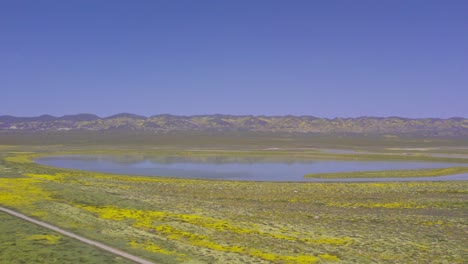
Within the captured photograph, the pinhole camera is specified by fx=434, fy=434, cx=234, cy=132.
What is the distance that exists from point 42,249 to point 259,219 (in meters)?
10.3

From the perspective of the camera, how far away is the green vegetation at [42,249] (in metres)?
12.3

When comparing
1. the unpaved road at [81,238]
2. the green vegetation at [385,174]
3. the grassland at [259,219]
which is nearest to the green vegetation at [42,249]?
the unpaved road at [81,238]

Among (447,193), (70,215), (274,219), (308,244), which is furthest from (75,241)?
(447,193)

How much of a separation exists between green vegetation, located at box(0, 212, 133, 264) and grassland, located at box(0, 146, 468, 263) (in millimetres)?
622

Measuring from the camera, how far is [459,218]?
73.7 feet

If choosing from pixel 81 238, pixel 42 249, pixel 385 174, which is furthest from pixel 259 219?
pixel 385 174

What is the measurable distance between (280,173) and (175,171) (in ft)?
40.8

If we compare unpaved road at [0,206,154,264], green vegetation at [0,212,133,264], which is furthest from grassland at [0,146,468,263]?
green vegetation at [0,212,133,264]

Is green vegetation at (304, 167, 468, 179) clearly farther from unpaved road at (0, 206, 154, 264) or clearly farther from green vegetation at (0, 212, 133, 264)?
green vegetation at (0, 212, 133, 264)

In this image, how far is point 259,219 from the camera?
2072cm

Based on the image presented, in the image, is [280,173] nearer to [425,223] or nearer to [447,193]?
[447,193]

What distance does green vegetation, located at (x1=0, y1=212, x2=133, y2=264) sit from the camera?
12328 millimetres

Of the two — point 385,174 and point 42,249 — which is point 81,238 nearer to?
point 42,249

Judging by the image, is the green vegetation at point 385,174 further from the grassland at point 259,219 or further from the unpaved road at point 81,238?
the unpaved road at point 81,238
